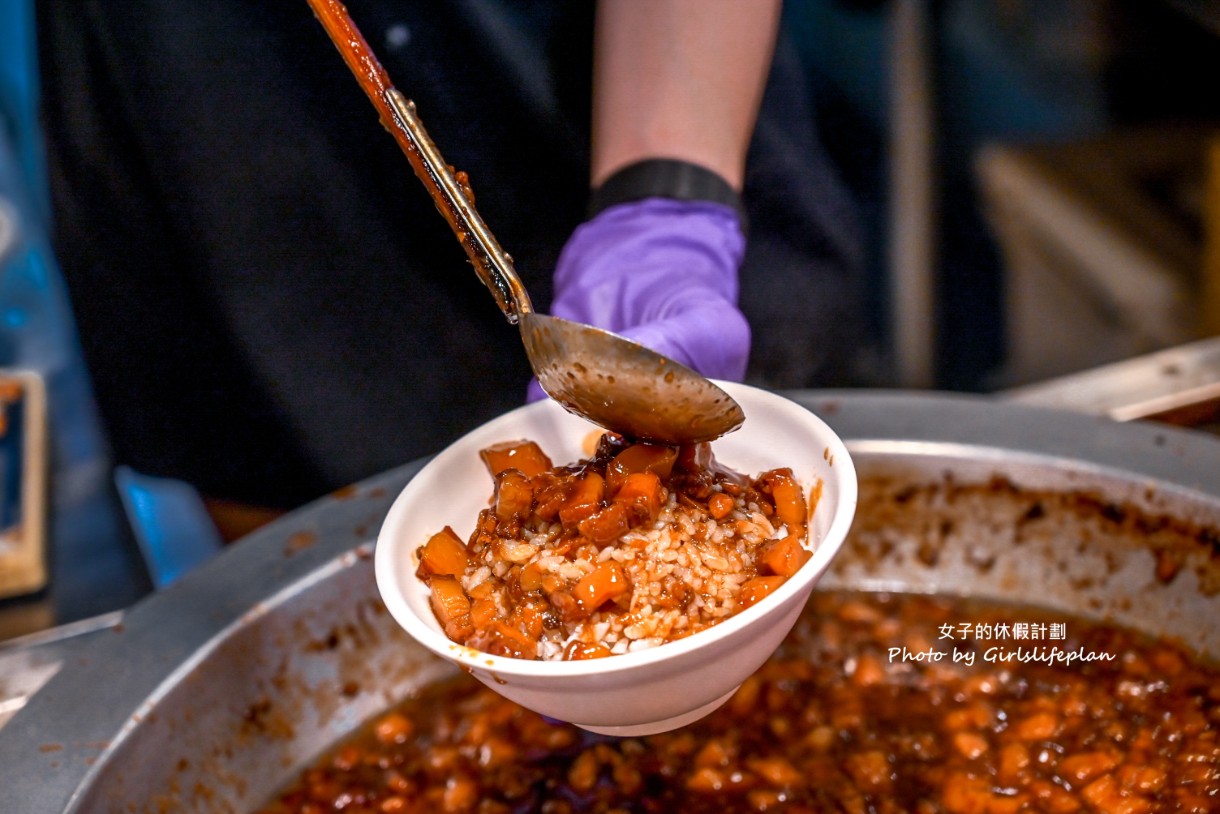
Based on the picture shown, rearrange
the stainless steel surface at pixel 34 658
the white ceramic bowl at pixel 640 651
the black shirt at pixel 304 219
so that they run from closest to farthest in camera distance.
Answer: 1. the white ceramic bowl at pixel 640 651
2. the stainless steel surface at pixel 34 658
3. the black shirt at pixel 304 219

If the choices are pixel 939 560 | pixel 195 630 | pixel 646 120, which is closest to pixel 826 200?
pixel 646 120

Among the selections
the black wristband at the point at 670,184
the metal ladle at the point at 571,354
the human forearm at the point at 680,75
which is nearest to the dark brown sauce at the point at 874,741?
the metal ladle at the point at 571,354

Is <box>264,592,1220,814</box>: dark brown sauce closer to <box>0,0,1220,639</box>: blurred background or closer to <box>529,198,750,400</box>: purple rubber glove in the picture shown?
<box>529,198,750,400</box>: purple rubber glove

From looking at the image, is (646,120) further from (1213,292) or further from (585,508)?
(1213,292)

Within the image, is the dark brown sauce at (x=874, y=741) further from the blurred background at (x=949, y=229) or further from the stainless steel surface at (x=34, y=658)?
the blurred background at (x=949, y=229)

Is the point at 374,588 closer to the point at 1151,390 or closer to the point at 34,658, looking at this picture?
the point at 34,658

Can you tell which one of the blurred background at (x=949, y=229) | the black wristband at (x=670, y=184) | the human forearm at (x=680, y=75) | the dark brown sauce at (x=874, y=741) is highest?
the human forearm at (x=680, y=75)

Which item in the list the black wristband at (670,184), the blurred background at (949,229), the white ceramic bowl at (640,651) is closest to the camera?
the white ceramic bowl at (640,651)
